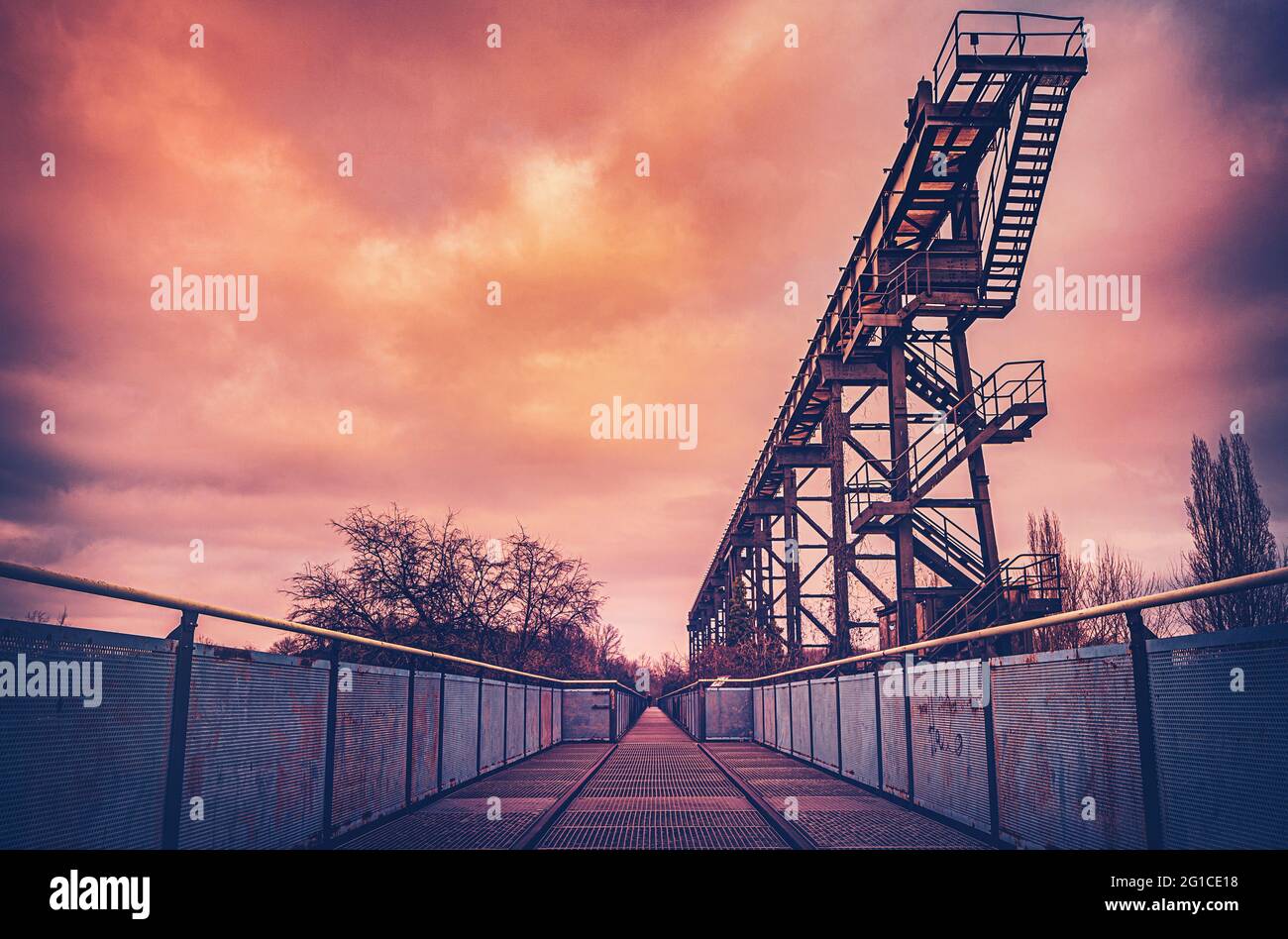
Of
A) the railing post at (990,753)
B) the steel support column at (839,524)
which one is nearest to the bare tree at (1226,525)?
the steel support column at (839,524)

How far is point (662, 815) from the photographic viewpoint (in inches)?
362

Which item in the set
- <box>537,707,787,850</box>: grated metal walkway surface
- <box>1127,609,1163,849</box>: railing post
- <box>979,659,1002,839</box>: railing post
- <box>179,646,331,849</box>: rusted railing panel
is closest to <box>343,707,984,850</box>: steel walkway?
<box>537,707,787,850</box>: grated metal walkway surface

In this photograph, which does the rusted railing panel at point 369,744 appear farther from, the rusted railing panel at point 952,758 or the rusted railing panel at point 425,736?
the rusted railing panel at point 952,758

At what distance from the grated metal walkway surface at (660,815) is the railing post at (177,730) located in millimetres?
3501

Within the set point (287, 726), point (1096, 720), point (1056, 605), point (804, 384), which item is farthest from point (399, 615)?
point (1096, 720)

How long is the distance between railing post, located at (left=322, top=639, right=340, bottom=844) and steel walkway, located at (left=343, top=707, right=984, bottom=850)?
34cm

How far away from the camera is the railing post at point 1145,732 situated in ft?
15.0

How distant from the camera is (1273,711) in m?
3.72

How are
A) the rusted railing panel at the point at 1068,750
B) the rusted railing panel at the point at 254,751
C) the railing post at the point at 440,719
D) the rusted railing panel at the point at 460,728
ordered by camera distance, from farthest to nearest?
the rusted railing panel at the point at 460,728 → the railing post at the point at 440,719 → the rusted railing panel at the point at 1068,750 → the rusted railing panel at the point at 254,751

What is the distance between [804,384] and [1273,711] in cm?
2462

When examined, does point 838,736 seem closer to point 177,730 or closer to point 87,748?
point 177,730

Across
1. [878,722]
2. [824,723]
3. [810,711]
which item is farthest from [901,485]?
[878,722]

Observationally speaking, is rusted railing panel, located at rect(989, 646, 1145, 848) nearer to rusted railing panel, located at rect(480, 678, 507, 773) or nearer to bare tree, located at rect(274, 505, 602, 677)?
rusted railing panel, located at rect(480, 678, 507, 773)

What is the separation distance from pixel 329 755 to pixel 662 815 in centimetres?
374
